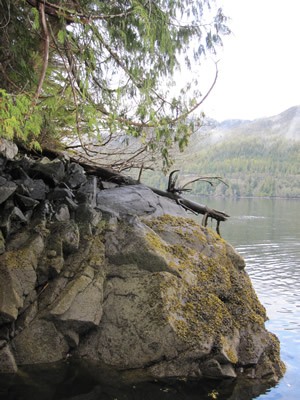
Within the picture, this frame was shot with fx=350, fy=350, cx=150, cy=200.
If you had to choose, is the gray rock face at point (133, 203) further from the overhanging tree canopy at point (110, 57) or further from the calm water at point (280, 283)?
the calm water at point (280, 283)

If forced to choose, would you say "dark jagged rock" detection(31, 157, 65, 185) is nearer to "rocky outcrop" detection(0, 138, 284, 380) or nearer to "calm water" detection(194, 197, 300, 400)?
"rocky outcrop" detection(0, 138, 284, 380)

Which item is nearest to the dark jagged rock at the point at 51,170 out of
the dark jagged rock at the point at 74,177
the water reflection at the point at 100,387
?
the dark jagged rock at the point at 74,177

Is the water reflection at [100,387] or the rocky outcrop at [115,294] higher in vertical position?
the rocky outcrop at [115,294]

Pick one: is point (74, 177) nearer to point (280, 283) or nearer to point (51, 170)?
point (51, 170)

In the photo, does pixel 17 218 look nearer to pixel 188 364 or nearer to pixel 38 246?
pixel 38 246

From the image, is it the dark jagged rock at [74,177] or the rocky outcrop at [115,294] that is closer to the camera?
the rocky outcrop at [115,294]

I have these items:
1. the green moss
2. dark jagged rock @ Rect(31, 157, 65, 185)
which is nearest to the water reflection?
the green moss

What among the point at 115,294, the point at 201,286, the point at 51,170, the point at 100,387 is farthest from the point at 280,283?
the point at 100,387

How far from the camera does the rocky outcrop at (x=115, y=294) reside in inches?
186

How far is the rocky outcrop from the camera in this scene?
4.72m

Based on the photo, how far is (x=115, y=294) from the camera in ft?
16.9

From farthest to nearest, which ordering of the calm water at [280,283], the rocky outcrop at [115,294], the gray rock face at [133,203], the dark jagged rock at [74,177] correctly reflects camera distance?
the dark jagged rock at [74,177] → the gray rock face at [133,203] → the calm water at [280,283] → the rocky outcrop at [115,294]

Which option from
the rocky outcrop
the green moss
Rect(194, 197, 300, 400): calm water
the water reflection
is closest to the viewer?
the water reflection

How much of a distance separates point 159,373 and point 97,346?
36.5 inches
